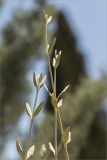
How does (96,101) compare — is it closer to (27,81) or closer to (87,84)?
(87,84)

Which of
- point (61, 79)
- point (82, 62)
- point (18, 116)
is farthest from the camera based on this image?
point (82, 62)

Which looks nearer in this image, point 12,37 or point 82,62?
point 12,37

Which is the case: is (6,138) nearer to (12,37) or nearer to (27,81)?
(27,81)

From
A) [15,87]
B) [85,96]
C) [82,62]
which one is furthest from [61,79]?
[85,96]

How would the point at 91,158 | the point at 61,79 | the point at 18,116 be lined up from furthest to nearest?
1. the point at 61,79
2. the point at 91,158
3. the point at 18,116

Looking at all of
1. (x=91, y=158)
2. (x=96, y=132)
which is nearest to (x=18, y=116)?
(x=91, y=158)

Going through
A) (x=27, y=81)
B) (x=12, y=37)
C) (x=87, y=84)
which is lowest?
(x=87, y=84)

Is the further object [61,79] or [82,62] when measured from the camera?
[82,62]

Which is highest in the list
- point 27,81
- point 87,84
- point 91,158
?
point 27,81

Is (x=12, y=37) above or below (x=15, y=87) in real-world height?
above
